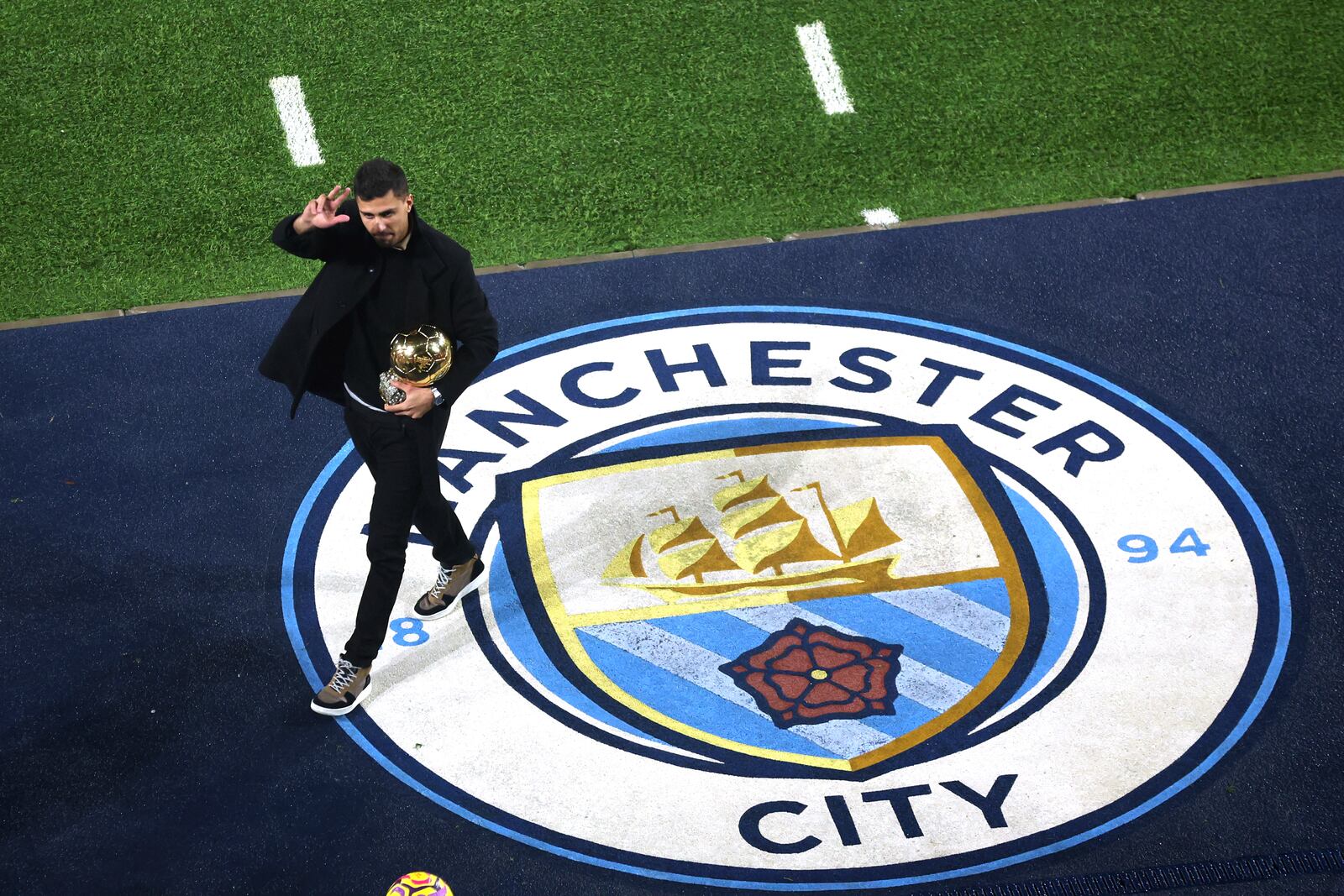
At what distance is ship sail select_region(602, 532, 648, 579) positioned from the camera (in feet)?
19.6

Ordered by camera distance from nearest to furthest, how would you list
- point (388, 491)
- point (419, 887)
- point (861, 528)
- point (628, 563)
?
point (419, 887) < point (388, 491) < point (628, 563) < point (861, 528)

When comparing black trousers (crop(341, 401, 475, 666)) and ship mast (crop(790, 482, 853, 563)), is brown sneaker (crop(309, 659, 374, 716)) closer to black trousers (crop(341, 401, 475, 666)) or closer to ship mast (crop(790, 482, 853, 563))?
black trousers (crop(341, 401, 475, 666))

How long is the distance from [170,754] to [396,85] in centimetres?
479

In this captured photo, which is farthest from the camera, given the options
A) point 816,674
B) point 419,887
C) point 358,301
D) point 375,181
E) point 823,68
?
point 823,68

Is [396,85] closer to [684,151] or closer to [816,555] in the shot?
[684,151]

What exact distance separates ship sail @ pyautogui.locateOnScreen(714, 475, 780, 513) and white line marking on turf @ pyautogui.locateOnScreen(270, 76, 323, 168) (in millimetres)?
3517

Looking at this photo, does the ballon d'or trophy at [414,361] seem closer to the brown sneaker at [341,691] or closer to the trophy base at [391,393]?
the trophy base at [391,393]

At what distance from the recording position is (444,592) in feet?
19.1

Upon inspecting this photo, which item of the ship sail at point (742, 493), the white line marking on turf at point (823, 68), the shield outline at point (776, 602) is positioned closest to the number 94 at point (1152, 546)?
the shield outline at point (776, 602)

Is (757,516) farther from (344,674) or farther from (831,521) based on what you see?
(344,674)

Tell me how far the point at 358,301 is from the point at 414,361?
27cm

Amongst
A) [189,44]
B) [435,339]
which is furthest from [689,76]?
[435,339]

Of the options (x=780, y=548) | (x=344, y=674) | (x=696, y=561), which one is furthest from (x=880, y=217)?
(x=344, y=674)

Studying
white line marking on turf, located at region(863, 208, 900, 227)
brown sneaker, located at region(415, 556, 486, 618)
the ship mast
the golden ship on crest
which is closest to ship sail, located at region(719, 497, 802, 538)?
the golden ship on crest
